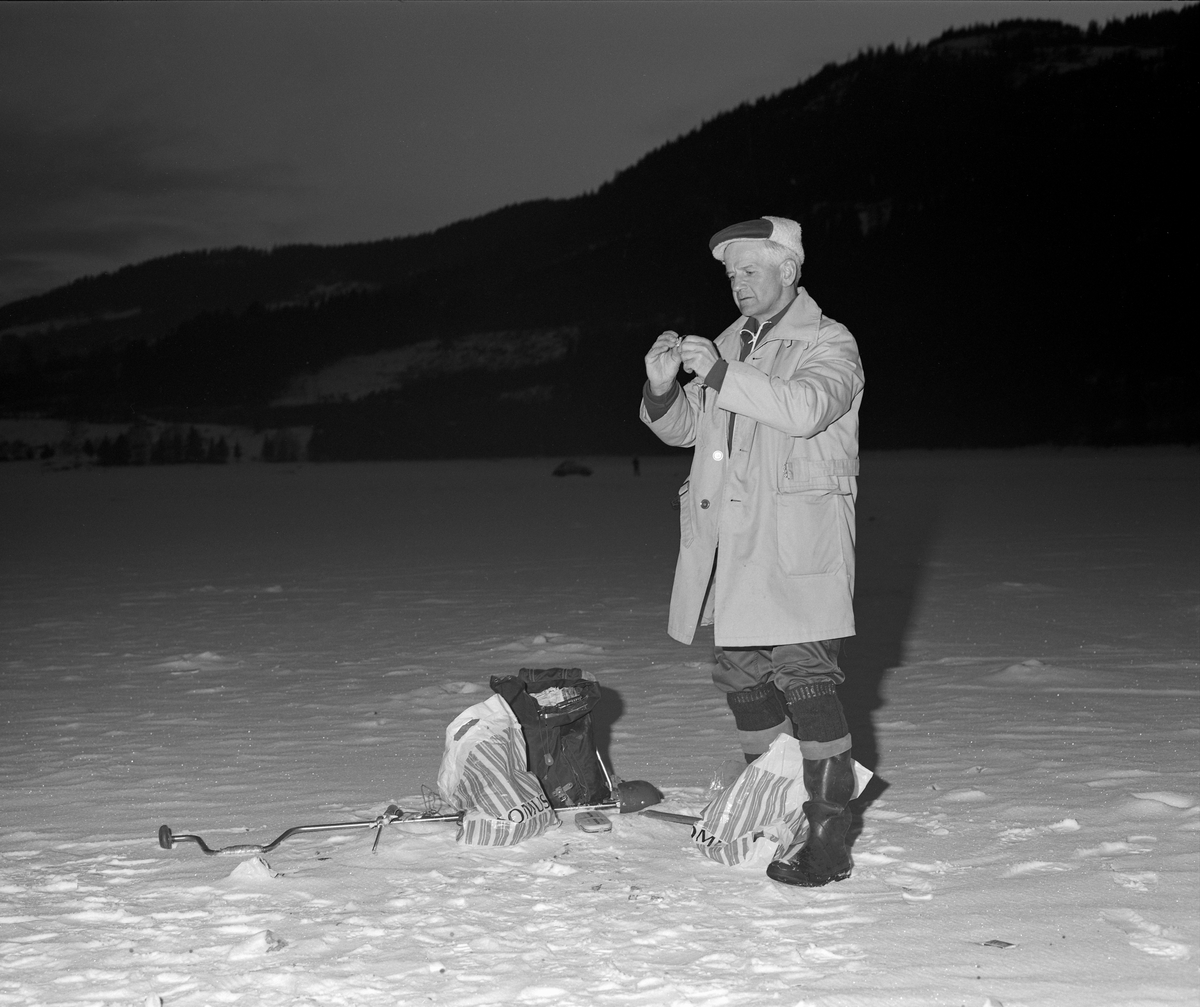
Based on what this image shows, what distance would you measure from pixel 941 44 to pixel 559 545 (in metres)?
196

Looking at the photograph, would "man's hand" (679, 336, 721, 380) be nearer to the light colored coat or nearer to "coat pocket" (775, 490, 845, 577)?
the light colored coat

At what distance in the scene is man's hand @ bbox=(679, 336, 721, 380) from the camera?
11.2 ft

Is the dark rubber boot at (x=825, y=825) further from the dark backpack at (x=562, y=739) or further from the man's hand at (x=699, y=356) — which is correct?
the man's hand at (x=699, y=356)

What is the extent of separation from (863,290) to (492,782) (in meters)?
118

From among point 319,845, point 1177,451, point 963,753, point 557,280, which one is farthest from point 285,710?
point 557,280

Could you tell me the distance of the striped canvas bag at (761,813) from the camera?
370 cm

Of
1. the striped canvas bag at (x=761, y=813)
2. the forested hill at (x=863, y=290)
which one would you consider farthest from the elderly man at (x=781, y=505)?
the forested hill at (x=863, y=290)

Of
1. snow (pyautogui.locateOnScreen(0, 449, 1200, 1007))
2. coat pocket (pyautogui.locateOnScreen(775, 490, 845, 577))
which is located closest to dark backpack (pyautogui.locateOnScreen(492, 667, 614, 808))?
snow (pyautogui.locateOnScreen(0, 449, 1200, 1007))

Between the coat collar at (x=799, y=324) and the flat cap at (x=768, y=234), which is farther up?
the flat cap at (x=768, y=234)

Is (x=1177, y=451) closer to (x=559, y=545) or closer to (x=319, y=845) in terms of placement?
(x=559, y=545)

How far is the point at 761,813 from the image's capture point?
12.3 ft

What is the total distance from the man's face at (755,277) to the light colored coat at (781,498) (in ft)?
0.23

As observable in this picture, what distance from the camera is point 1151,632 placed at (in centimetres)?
802

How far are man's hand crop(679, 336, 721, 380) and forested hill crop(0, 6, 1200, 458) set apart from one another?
7638cm
